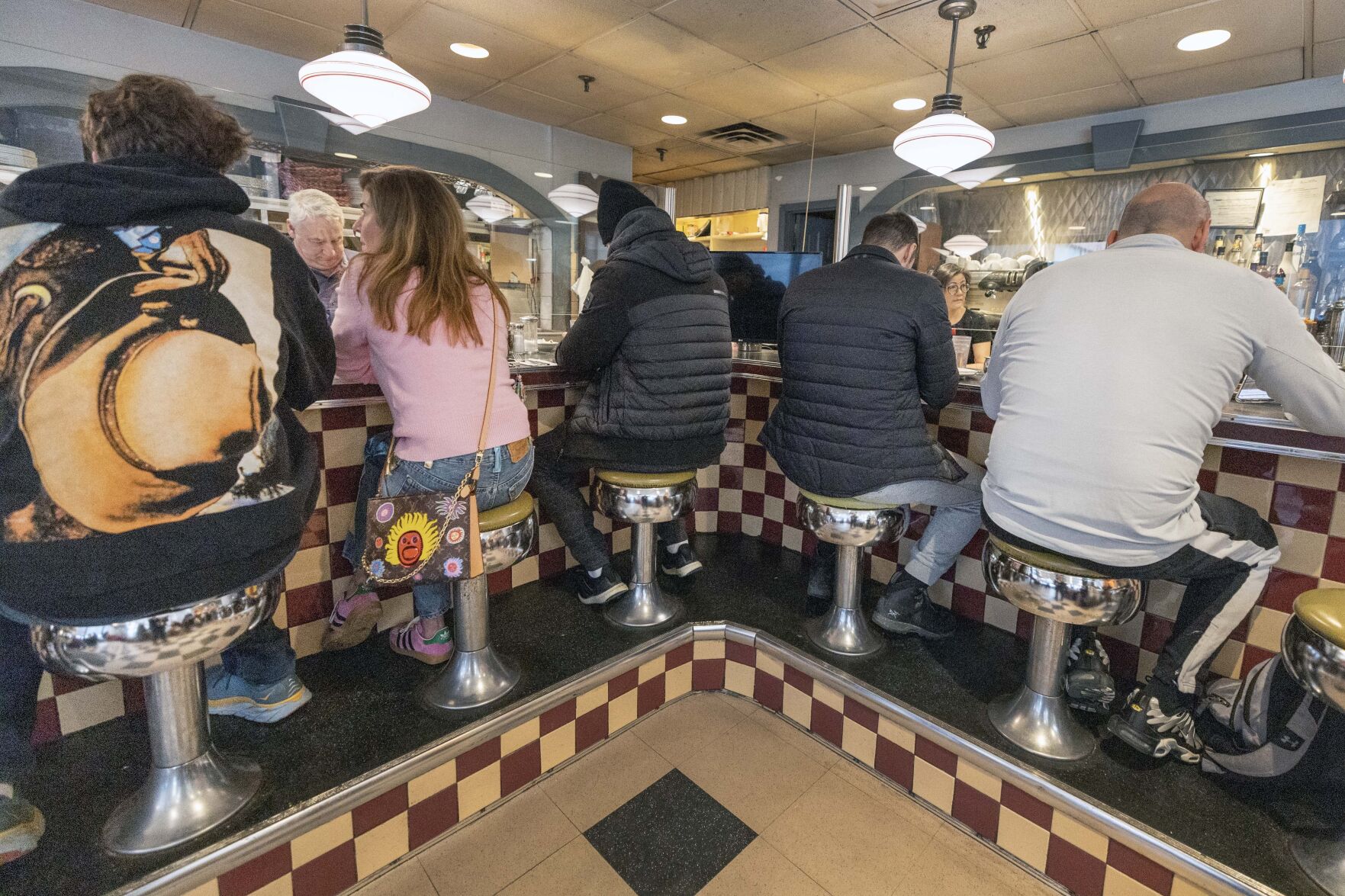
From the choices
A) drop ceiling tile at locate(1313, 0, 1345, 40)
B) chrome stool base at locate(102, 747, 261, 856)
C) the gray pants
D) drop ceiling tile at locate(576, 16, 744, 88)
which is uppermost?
drop ceiling tile at locate(576, 16, 744, 88)

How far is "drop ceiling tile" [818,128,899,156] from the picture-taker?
5731 mm

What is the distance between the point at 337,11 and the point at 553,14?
121cm

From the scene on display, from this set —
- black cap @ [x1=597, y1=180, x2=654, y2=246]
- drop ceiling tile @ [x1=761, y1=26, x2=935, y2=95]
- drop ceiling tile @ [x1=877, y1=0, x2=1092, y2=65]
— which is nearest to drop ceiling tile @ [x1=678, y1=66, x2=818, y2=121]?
drop ceiling tile @ [x1=761, y1=26, x2=935, y2=95]

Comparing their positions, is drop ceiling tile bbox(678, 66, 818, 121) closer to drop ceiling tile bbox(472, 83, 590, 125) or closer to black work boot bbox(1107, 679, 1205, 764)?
drop ceiling tile bbox(472, 83, 590, 125)

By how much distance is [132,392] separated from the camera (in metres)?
1.05

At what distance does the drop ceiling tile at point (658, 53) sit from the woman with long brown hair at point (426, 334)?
2754mm

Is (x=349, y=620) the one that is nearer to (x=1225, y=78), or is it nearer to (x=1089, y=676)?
(x=1089, y=676)

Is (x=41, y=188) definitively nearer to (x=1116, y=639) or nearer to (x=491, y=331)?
(x=491, y=331)

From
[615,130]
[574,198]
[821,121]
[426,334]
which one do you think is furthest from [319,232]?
[821,121]

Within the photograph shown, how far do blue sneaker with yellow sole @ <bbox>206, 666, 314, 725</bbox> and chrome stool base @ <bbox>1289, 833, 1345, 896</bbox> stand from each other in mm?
2271

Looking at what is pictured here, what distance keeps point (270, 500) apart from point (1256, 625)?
237 cm

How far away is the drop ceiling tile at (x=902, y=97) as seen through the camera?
4469 mm

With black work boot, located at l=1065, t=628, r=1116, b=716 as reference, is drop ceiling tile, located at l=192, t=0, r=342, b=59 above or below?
above

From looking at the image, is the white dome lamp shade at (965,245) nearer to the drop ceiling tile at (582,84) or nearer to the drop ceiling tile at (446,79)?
the drop ceiling tile at (582,84)
